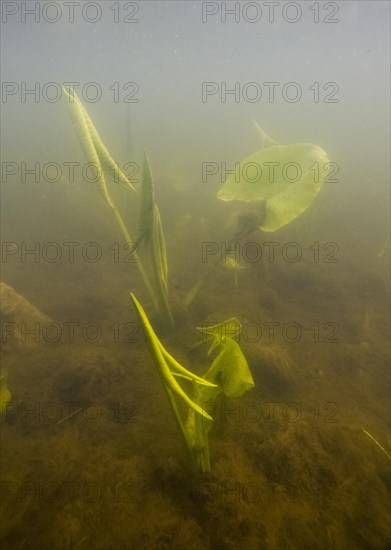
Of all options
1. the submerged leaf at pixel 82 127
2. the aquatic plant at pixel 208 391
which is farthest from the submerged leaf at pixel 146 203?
the aquatic plant at pixel 208 391

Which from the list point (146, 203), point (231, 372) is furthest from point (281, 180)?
point (231, 372)

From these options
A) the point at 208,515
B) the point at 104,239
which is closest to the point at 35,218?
the point at 104,239

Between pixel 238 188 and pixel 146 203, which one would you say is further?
pixel 238 188

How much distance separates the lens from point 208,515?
1.33 meters

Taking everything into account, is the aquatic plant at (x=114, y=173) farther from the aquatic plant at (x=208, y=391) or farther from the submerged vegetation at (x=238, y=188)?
the aquatic plant at (x=208, y=391)

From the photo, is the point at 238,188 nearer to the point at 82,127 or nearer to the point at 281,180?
the point at 281,180

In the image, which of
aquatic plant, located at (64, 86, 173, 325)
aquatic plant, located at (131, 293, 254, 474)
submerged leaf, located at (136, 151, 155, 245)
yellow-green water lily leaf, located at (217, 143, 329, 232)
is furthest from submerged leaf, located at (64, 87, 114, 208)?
aquatic plant, located at (131, 293, 254, 474)

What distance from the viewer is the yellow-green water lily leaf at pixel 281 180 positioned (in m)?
2.20

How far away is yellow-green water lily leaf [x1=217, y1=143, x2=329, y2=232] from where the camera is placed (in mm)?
2195

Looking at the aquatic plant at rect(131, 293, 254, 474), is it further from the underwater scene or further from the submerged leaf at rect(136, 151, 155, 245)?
the submerged leaf at rect(136, 151, 155, 245)

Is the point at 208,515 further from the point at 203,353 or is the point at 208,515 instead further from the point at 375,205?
the point at 375,205

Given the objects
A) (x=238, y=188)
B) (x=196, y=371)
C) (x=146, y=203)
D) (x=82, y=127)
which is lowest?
(x=196, y=371)

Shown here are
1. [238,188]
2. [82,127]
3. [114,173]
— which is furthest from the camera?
[238,188]

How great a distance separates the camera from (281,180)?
238 centimetres
